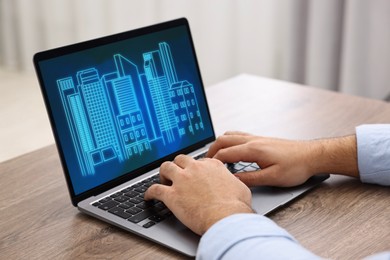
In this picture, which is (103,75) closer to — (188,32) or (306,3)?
(188,32)

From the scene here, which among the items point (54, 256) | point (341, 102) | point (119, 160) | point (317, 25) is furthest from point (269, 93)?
point (317, 25)

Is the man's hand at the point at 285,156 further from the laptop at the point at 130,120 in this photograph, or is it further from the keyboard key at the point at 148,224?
the keyboard key at the point at 148,224

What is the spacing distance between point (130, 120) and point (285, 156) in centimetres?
30

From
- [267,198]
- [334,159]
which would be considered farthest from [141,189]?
[334,159]

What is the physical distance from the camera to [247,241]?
3.01 ft

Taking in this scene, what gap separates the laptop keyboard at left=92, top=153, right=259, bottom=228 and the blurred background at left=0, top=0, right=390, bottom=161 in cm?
177

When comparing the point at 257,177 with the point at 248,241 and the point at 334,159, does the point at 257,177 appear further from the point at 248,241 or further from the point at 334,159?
the point at 248,241

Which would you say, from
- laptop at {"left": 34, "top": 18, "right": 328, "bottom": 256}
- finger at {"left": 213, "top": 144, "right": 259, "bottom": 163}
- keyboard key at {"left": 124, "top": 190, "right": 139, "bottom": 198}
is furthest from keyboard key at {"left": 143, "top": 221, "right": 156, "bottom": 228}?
finger at {"left": 213, "top": 144, "right": 259, "bottom": 163}

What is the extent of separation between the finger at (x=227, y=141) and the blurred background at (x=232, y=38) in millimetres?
1621

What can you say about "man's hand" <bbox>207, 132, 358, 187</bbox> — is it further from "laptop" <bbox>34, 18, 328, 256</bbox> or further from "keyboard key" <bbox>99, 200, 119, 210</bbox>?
"keyboard key" <bbox>99, 200, 119, 210</bbox>

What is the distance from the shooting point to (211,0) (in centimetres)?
322

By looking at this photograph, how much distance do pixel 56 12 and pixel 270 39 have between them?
5.15 feet

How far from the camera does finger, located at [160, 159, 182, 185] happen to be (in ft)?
3.62

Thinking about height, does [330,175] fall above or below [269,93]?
below
